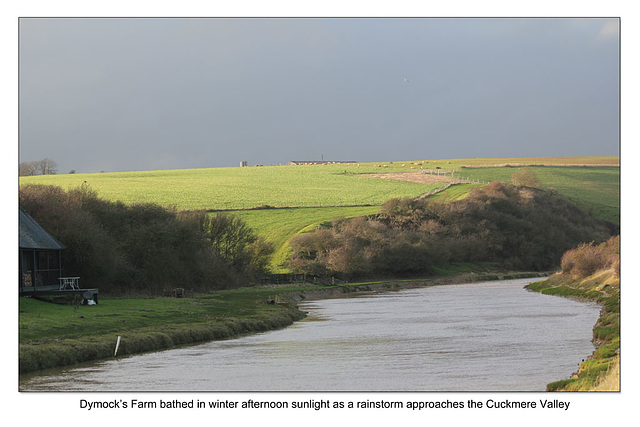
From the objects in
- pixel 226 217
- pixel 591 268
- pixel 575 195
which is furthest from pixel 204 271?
pixel 575 195

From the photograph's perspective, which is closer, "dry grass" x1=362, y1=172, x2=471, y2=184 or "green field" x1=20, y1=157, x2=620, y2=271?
"green field" x1=20, y1=157, x2=620, y2=271

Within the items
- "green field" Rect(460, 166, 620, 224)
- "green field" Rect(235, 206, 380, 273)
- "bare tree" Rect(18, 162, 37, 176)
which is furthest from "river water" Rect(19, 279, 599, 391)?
"bare tree" Rect(18, 162, 37, 176)

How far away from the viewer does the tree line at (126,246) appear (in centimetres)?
5169

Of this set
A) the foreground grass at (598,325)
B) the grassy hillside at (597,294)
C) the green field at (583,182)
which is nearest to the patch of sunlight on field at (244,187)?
the green field at (583,182)

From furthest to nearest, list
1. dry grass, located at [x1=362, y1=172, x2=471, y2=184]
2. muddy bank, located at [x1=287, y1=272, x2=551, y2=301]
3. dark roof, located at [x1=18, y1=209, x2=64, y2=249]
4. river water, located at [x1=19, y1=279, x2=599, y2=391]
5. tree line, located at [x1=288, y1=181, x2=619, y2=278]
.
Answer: dry grass, located at [x1=362, y1=172, x2=471, y2=184] < tree line, located at [x1=288, y1=181, x2=619, y2=278] < muddy bank, located at [x1=287, y1=272, x2=551, y2=301] < dark roof, located at [x1=18, y1=209, x2=64, y2=249] < river water, located at [x1=19, y1=279, x2=599, y2=391]

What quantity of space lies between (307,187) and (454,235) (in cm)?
3543

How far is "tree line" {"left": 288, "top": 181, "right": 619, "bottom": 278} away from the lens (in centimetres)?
10031

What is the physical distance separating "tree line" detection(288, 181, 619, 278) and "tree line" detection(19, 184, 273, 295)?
2138cm

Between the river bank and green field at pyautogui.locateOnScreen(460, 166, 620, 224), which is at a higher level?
green field at pyautogui.locateOnScreen(460, 166, 620, 224)

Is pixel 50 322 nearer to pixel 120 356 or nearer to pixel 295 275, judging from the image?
pixel 120 356

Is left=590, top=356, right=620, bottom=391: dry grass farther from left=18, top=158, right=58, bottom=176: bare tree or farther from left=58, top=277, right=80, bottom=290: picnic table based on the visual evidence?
left=18, top=158, right=58, bottom=176: bare tree
